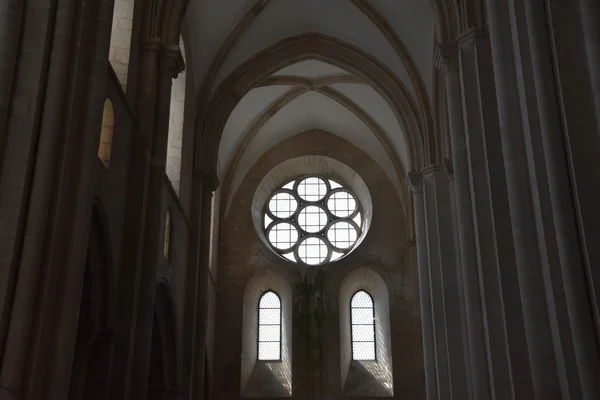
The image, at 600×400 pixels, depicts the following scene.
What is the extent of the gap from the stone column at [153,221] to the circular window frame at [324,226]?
354 inches

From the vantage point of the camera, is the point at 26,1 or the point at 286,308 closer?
the point at 26,1

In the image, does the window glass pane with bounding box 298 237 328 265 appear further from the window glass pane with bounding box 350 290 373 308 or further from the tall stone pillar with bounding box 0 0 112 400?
the tall stone pillar with bounding box 0 0 112 400

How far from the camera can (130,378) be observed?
10453 millimetres

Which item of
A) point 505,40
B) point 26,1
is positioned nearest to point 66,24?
point 26,1

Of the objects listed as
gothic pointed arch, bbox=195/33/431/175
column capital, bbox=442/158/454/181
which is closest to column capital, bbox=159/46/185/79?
gothic pointed arch, bbox=195/33/431/175

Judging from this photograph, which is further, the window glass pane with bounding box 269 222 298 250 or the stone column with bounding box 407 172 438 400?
the window glass pane with bounding box 269 222 298 250

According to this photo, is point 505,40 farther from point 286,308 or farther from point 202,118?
point 286,308

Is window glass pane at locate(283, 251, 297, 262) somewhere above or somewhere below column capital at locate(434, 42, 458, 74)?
below

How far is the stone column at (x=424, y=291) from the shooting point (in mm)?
15438

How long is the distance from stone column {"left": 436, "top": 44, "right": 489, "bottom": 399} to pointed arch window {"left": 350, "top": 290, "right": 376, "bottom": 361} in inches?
306

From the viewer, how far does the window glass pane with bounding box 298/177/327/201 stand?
22.6 m

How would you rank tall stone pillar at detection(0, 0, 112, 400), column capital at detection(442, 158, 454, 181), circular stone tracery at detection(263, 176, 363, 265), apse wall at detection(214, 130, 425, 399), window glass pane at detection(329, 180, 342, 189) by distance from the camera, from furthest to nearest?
1. window glass pane at detection(329, 180, 342, 189)
2. circular stone tracery at detection(263, 176, 363, 265)
3. apse wall at detection(214, 130, 425, 399)
4. column capital at detection(442, 158, 454, 181)
5. tall stone pillar at detection(0, 0, 112, 400)

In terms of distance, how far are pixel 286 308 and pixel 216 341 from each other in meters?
2.10

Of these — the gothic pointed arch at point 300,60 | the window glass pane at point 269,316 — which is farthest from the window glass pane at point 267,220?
the gothic pointed arch at point 300,60
